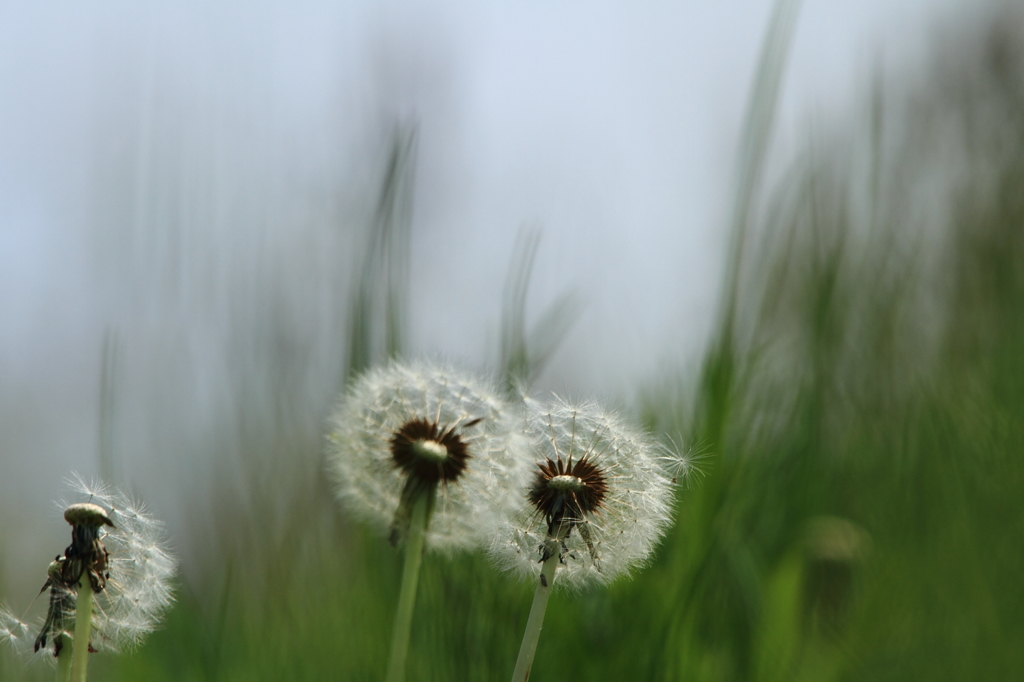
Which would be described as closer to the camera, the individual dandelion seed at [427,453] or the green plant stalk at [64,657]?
the green plant stalk at [64,657]

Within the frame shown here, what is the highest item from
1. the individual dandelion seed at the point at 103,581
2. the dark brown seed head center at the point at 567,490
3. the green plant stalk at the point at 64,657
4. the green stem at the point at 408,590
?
the dark brown seed head center at the point at 567,490

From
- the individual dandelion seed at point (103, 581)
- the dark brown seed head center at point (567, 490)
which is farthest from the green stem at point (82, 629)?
the dark brown seed head center at point (567, 490)

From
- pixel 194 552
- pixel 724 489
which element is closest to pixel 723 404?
pixel 724 489

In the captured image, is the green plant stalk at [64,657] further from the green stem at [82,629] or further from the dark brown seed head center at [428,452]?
the dark brown seed head center at [428,452]

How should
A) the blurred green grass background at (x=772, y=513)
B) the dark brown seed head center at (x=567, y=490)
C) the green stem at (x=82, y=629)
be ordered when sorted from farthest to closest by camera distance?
the blurred green grass background at (x=772, y=513) → the dark brown seed head center at (x=567, y=490) → the green stem at (x=82, y=629)

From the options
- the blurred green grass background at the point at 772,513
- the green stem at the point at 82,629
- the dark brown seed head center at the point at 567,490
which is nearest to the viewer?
the green stem at the point at 82,629

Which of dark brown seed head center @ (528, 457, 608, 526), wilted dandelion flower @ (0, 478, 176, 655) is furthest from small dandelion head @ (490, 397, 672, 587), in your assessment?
wilted dandelion flower @ (0, 478, 176, 655)

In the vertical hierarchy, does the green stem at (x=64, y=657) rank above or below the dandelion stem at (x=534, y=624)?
below
